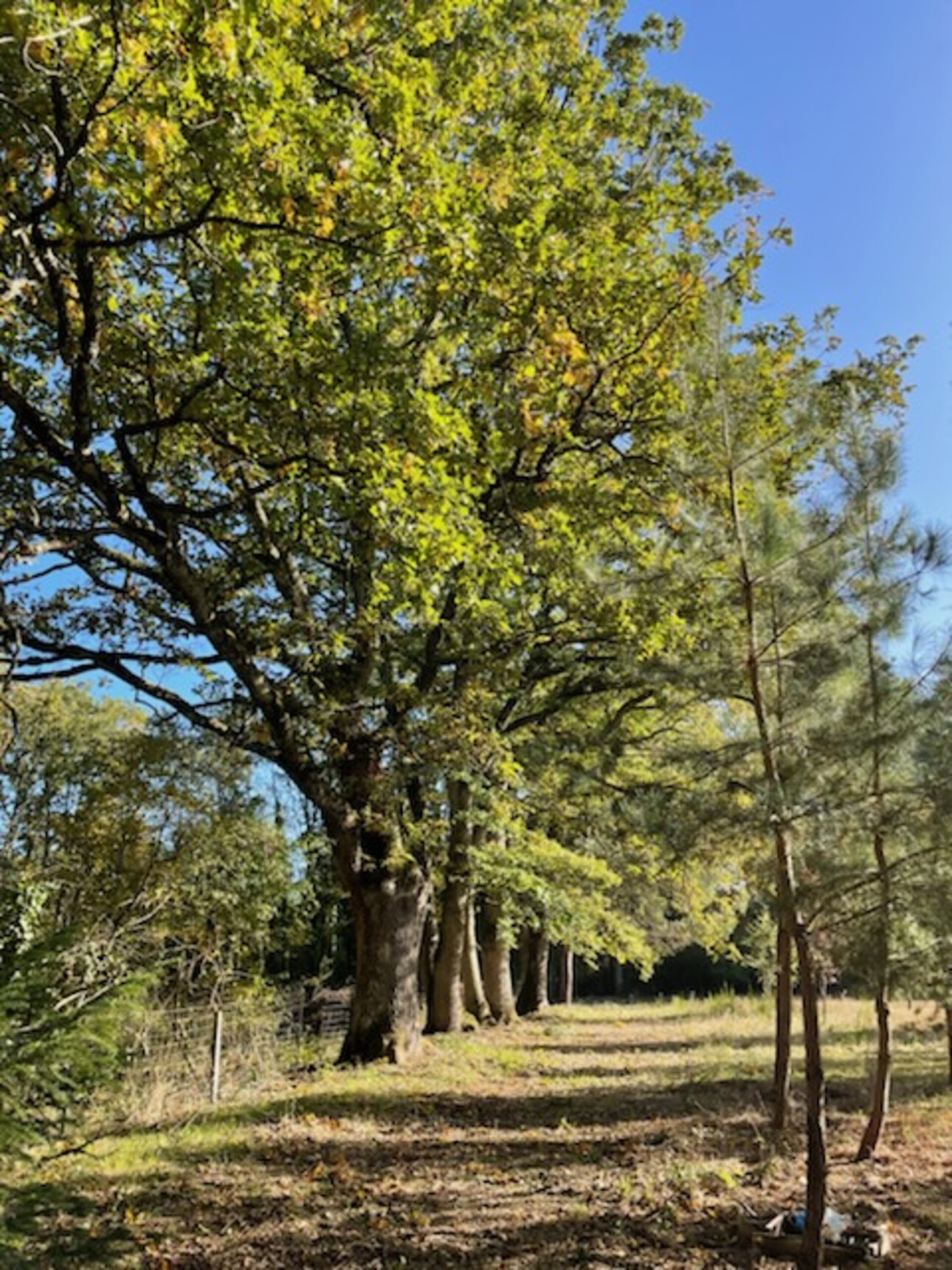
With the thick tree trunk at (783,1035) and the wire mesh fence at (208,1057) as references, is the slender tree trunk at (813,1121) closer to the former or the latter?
the thick tree trunk at (783,1035)

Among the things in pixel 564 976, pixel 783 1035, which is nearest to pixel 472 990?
pixel 783 1035

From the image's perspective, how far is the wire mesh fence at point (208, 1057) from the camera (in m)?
7.33

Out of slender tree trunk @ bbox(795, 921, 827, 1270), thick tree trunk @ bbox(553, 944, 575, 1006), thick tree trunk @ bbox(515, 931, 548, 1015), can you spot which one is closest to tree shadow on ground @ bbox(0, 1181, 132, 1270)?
slender tree trunk @ bbox(795, 921, 827, 1270)

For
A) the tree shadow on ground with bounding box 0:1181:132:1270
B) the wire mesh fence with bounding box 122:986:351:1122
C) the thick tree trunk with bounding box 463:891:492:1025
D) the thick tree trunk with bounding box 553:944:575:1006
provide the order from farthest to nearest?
the thick tree trunk with bounding box 553:944:575:1006
the thick tree trunk with bounding box 463:891:492:1025
the wire mesh fence with bounding box 122:986:351:1122
the tree shadow on ground with bounding box 0:1181:132:1270

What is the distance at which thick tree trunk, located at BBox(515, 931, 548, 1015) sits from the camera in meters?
21.2

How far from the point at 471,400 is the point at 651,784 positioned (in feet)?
14.6

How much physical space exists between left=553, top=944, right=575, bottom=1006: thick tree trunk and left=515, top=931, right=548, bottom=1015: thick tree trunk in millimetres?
2489

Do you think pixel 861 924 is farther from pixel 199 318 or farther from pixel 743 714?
pixel 199 318

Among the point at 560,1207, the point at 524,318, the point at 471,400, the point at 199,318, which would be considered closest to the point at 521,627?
the point at 471,400

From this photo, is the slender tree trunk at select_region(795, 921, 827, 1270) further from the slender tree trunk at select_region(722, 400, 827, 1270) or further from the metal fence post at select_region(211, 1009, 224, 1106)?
the metal fence post at select_region(211, 1009, 224, 1106)

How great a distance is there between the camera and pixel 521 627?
983cm

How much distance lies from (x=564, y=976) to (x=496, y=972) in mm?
12240

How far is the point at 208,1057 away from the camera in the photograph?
8195 mm

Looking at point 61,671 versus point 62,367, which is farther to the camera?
point 61,671
